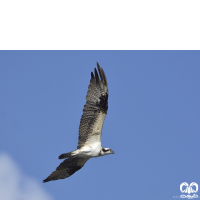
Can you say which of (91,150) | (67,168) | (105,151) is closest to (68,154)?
(91,150)

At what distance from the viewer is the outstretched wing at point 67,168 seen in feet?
47.1

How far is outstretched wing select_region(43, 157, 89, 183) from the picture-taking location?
47.1 ft

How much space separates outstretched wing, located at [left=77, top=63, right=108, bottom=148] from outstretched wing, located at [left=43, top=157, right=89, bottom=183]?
3.26ft

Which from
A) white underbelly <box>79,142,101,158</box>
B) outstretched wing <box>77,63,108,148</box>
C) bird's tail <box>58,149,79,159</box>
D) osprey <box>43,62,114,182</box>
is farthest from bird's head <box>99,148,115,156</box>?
bird's tail <box>58,149,79,159</box>

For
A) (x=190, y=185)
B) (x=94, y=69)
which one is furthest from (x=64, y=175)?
(x=190, y=185)

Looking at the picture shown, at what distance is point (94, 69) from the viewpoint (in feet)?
44.6

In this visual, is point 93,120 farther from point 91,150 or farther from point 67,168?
point 67,168

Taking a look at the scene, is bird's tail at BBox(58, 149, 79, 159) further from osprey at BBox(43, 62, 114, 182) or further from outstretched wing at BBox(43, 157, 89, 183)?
outstretched wing at BBox(43, 157, 89, 183)

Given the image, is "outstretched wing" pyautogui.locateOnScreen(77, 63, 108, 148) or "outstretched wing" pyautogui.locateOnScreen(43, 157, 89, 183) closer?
"outstretched wing" pyautogui.locateOnScreen(77, 63, 108, 148)

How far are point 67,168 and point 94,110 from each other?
2.69 meters

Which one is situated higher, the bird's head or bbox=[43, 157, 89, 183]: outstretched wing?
the bird's head

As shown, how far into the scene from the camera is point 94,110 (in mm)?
13586

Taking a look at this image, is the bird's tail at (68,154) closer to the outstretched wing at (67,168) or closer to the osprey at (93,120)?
the osprey at (93,120)
